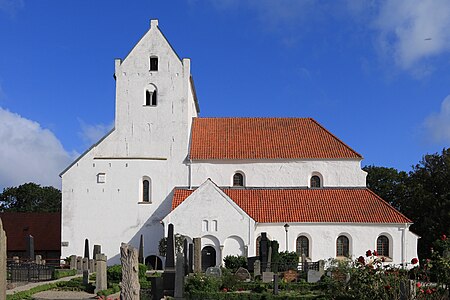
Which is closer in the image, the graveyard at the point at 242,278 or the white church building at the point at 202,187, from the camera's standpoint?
the graveyard at the point at 242,278

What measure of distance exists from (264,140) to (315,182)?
14.2ft

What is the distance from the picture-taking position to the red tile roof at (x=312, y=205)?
104 ft

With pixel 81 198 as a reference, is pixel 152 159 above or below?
above

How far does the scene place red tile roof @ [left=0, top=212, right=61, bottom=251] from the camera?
37.6 m

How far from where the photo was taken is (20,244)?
3794 centimetres

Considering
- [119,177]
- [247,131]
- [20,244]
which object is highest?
[247,131]

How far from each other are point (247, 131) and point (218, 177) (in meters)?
4.12

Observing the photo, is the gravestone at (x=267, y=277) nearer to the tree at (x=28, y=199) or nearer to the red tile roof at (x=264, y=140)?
the red tile roof at (x=264, y=140)

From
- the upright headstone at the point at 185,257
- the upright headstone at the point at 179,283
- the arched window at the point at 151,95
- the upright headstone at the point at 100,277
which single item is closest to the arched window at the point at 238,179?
the arched window at the point at 151,95

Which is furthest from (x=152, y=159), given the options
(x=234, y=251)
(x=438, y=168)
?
(x=438, y=168)

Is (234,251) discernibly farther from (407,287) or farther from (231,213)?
(407,287)

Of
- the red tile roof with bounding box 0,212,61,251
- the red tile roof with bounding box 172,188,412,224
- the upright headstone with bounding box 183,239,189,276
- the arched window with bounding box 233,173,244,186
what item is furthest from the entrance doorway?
the red tile roof with bounding box 0,212,61,251

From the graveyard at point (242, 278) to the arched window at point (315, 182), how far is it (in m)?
6.33

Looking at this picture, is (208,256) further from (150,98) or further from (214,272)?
(150,98)
